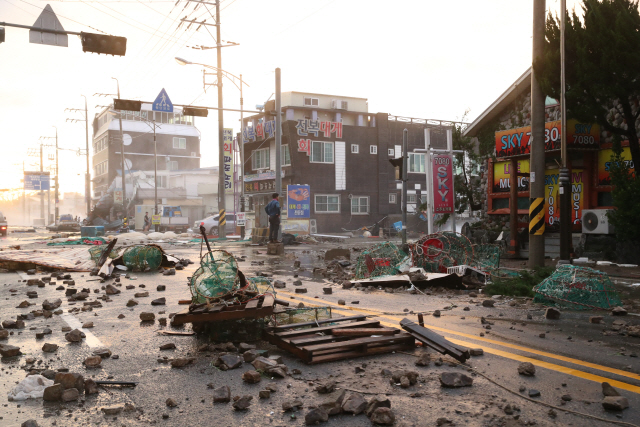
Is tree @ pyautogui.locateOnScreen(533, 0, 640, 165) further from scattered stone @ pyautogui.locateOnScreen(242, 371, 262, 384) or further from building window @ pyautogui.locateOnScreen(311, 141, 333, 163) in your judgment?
building window @ pyautogui.locateOnScreen(311, 141, 333, 163)

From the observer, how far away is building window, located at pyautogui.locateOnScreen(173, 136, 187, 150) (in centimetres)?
8494

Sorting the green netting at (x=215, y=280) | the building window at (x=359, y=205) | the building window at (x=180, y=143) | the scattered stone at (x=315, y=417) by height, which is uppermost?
the building window at (x=180, y=143)

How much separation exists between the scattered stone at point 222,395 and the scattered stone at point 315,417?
72cm

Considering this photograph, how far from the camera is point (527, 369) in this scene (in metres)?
4.15

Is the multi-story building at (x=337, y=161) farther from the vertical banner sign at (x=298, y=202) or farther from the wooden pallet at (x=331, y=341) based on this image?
the wooden pallet at (x=331, y=341)

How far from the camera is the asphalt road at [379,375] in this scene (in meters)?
3.43

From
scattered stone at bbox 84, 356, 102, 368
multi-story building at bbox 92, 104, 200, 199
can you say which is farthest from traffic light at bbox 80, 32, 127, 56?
multi-story building at bbox 92, 104, 200, 199

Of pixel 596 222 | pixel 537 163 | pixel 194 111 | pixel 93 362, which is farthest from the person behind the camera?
pixel 194 111

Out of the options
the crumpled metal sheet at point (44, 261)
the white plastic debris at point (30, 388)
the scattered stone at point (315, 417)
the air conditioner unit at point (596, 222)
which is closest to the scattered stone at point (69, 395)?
the white plastic debris at point (30, 388)

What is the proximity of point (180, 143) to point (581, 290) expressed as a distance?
3307 inches

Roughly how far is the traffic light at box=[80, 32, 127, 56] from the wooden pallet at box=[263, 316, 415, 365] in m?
11.9

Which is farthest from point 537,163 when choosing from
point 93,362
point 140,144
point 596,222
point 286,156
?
point 140,144

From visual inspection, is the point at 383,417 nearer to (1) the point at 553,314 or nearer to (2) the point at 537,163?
(1) the point at 553,314

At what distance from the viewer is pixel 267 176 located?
1655 inches
